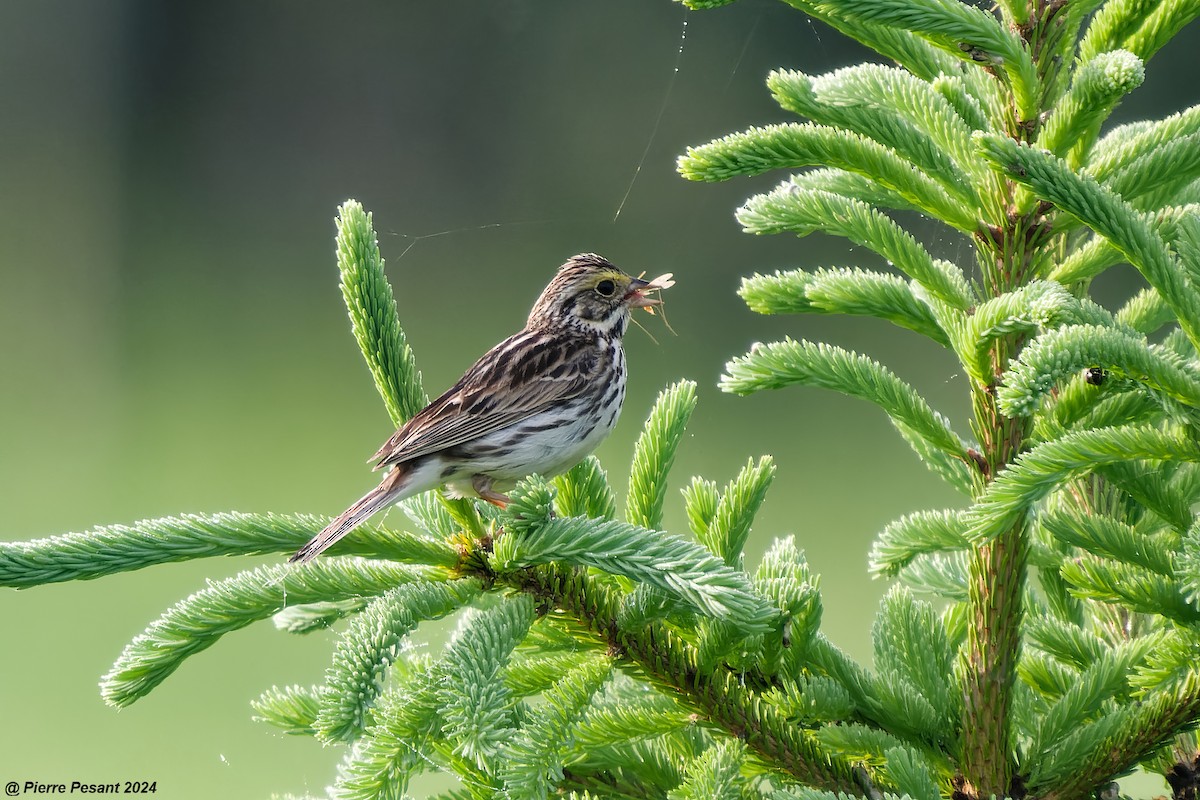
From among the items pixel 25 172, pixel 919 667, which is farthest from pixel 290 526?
pixel 25 172

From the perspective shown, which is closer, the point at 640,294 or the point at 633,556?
the point at 633,556

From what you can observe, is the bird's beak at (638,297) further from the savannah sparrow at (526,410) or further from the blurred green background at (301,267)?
the blurred green background at (301,267)

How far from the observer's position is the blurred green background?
7.34 metres

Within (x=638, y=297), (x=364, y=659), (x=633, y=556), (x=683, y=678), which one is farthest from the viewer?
(x=638, y=297)

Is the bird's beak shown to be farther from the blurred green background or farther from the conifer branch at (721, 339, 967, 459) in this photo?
the blurred green background

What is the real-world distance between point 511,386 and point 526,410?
0.35ft

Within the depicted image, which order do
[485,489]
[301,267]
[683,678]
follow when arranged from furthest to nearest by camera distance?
[301,267] < [485,489] < [683,678]

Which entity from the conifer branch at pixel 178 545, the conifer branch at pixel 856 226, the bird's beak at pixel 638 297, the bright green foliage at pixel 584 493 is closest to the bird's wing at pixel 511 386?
the bird's beak at pixel 638 297

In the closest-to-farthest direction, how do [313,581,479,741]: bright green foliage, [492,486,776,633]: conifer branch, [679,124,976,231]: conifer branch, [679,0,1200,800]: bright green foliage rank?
[313,581,479,741]: bright green foliage
[492,486,776,633]: conifer branch
[679,0,1200,800]: bright green foliage
[679,124,976,231]: conifer branch

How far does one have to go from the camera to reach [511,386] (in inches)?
101

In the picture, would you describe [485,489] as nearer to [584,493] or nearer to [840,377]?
[584,493]

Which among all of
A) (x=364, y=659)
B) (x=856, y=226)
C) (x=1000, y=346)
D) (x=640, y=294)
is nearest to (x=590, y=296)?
(x=640, y=294)

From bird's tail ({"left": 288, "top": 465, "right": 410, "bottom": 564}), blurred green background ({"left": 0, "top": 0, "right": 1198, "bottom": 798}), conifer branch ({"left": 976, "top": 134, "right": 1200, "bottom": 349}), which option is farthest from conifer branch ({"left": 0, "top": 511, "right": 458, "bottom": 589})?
blurred green background ({"left": 0, "top": 0, "right": 1198, "bottom": 798})

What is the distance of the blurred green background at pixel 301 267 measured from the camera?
7340 millimetres
